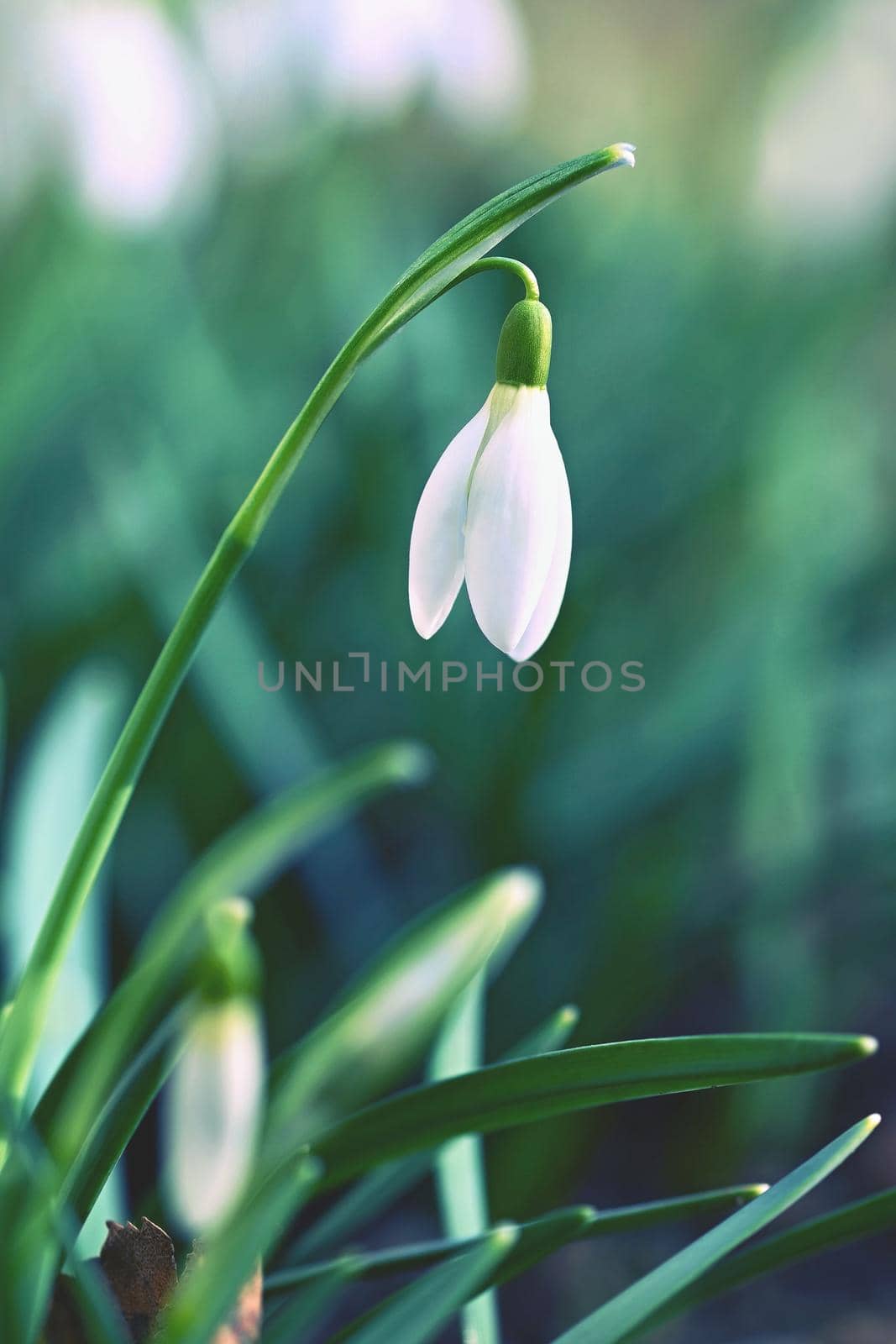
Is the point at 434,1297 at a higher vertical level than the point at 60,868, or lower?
lower

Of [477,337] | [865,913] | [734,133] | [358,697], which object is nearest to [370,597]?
[358,697]

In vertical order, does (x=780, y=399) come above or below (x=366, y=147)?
below

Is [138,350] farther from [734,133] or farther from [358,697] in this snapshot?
[734,133]

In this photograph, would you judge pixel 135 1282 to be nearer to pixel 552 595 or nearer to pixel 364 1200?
pixel 364 1200

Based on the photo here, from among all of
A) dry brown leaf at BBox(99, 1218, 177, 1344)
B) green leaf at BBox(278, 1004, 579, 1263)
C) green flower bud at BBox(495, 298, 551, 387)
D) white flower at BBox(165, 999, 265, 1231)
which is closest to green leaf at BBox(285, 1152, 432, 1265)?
green leaf at BBox(278, 1004, 579, 1263)

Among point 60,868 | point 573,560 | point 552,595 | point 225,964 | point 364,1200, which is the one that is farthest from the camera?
point 573,560

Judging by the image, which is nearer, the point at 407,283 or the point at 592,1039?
the point at 407,283

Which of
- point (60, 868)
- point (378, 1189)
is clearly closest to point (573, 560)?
point (60, 868)
